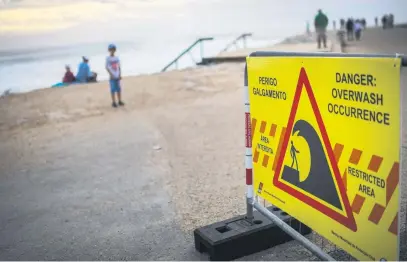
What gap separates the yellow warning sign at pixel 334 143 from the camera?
2.09 meters

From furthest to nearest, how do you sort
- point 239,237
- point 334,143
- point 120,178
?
point 120,178 < point 239,237 < point 334,143

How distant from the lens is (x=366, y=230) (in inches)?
90.5

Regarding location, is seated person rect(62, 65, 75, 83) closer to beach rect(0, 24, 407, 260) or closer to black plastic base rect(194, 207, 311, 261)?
beach rect(0, 24, 407, 260)

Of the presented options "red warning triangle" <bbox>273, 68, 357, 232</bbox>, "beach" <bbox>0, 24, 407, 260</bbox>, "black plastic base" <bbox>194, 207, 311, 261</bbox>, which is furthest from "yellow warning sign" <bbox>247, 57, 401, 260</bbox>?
"beach" <bbox>0, 24, 407, 260</bbox>

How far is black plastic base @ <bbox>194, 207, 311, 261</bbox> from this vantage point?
10.5ft

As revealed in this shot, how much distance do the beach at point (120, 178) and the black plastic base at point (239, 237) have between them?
3.4 inches

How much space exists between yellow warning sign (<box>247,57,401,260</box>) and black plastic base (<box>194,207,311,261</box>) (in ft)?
1.10

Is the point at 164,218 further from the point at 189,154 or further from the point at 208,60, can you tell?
the point at 208,60

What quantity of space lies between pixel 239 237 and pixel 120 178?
2.71 meters

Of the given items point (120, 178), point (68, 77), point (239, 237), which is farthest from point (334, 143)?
point (68, 77)

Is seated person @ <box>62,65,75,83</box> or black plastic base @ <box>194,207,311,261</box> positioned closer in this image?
black plastic base @ <box>194,207,311,261</box>

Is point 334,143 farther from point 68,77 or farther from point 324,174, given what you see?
point 68,77

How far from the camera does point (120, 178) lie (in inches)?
217

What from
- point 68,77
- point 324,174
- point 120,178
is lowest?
point 120,178
